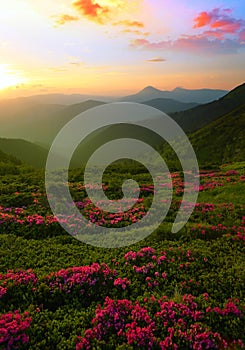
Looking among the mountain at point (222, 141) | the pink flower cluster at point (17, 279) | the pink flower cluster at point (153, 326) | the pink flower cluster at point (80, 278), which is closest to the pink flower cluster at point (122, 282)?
the pink flower cluster at point (80, 278)

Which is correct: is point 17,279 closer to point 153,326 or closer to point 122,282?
point 122,282

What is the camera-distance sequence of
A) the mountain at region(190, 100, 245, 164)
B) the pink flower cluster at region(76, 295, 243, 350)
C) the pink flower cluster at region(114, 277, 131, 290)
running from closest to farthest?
the pink flower cluster at region(76, 295, 243, 350) < the pink flower cluster at region(114, 277, 131, 290) < the mountain at region(190, 100, 245, 164)

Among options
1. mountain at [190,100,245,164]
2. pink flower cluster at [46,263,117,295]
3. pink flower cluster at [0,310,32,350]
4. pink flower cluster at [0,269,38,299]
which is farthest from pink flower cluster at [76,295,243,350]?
mountain at [190,100,245,164]

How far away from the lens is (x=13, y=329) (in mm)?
9773

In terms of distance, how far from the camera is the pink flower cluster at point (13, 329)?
938 centimetres

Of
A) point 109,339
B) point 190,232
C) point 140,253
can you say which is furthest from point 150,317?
point 190,232

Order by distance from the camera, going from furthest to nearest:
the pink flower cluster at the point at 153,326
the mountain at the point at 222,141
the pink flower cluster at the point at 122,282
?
the mountain at the point at 222,141
the pink flower cluster at the point at 122,282
the pink flower cluster at the point at 153,326

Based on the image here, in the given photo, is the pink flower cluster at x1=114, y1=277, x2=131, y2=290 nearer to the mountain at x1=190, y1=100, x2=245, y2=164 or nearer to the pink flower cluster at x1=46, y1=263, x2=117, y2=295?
the pink flower cluster at x1=46, y1=263, x2=117, y2=295

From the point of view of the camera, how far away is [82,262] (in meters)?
14.5

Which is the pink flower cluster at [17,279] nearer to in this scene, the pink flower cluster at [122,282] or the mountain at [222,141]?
the pink flower cluster at [122,282]

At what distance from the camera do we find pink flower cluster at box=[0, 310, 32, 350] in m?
9.38

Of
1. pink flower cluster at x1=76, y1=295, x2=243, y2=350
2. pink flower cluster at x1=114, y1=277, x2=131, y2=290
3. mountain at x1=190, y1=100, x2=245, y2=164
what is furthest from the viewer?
mountain at x1=190, y1=100, x2=245, y2=164

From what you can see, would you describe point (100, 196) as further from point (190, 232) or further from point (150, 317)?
point (150, 317)

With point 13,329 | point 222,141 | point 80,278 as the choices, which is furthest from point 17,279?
point 222,141
